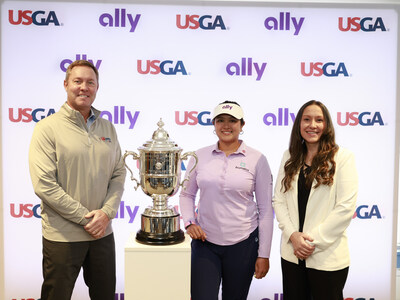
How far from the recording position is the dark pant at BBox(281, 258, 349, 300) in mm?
1894

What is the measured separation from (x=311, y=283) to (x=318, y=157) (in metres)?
0.61

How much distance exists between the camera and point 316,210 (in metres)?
1.93

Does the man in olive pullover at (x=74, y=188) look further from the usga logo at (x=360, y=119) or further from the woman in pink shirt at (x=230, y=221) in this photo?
the usga logo at (x=360, y=119)

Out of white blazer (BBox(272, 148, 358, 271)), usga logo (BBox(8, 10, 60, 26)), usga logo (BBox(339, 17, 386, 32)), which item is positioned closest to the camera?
white blazer (BBox(272, 148, 358, 271))

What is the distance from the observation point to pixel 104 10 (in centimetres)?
285

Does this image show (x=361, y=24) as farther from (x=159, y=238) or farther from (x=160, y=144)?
(x=159, y=238)

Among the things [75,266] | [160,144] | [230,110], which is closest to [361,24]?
[230,110]

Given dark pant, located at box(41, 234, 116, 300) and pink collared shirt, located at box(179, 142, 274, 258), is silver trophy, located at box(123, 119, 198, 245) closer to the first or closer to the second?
pink collared shirt, located at box(179, 142, 274, 258)

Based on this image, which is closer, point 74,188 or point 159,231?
point 159,231

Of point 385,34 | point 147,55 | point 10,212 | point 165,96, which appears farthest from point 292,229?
point 10,212

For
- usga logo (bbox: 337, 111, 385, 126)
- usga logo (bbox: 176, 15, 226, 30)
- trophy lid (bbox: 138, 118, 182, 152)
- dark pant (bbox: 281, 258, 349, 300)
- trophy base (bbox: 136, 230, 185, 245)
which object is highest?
usga logo (bbox: 176, 15, 226, 30)

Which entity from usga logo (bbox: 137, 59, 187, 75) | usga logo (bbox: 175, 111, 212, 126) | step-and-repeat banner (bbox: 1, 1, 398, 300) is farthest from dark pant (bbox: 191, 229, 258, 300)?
usga logo (bbox: 137, 59, 187, 75)

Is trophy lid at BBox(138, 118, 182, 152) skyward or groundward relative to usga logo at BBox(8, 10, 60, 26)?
groundward

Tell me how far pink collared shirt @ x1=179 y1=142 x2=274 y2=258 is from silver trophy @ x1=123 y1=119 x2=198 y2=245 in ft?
0.83
